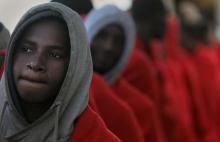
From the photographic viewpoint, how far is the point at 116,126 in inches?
140

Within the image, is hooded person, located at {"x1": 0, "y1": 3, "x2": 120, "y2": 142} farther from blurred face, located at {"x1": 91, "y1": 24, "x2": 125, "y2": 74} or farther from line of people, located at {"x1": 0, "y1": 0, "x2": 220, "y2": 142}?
blurred face, located at {"x1": 91, "y1": 24, "x2": 125, "y2": 74}

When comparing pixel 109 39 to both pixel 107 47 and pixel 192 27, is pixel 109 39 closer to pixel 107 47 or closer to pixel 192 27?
pixel 107 47

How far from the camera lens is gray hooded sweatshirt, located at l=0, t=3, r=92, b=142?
2625 mm

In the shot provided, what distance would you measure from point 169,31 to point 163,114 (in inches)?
40.5

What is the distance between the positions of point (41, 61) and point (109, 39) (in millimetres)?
1444

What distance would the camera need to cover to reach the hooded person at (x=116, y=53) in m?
3.93

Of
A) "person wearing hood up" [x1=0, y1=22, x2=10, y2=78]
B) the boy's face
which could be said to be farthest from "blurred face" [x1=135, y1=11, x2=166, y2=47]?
the boy's face

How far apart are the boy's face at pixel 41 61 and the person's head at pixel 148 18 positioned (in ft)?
9.46

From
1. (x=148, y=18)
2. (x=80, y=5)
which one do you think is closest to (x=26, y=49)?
(x=80, y=5)

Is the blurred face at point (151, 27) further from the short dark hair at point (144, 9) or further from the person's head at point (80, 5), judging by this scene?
the person's head at point (80, 5)

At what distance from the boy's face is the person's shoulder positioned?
124mm

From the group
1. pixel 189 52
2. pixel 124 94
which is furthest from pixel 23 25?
pixel 189 52

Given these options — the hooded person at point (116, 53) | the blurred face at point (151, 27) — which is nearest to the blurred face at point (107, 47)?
the hooded person at point (116, 53)

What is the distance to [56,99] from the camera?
2650mm
